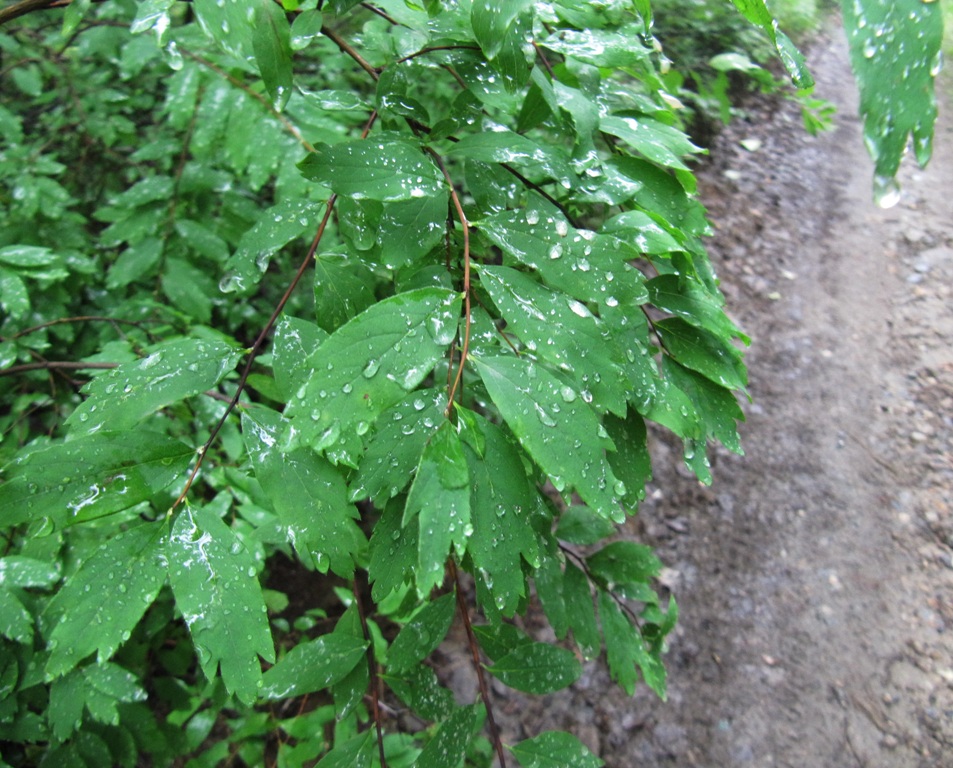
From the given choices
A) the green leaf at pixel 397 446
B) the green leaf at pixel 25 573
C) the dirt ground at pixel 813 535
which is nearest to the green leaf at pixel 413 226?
the green leaf at pixel 397 446

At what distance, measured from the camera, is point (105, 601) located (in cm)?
82

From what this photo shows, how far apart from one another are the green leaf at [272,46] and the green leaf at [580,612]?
1.20 m

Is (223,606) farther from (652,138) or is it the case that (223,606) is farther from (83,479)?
(652,138)

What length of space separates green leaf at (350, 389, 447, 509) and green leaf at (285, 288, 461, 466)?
0.04m

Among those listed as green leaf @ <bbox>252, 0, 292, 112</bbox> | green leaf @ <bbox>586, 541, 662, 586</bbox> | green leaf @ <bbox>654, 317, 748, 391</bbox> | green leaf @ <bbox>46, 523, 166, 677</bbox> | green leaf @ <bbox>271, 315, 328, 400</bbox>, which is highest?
green leaf @ <bbox>252, 0, 292, 112</bbox>

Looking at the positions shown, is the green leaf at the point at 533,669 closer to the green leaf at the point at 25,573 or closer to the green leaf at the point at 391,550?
the green leaf at the point at 391,550

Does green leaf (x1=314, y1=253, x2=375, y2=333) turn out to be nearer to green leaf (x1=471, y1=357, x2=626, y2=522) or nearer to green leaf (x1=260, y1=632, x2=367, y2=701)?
green leaf (x1=471, y1=357, x2=626, y2=522)

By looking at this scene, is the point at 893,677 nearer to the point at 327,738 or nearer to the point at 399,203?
the point at 327,738

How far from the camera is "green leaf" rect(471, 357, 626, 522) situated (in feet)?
2.40

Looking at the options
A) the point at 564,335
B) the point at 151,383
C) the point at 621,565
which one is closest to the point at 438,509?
the point at 564,335

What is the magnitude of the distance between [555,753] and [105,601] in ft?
3.10

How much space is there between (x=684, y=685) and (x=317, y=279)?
261 cm

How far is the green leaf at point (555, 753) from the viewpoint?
1.22 m

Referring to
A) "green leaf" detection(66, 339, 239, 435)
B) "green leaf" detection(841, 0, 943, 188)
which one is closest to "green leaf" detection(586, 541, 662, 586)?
"green leaf" detection(66, 339, 239, 435)
